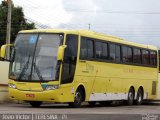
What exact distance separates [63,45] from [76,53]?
1264 mm

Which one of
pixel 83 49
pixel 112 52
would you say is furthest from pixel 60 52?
pixel 112 52

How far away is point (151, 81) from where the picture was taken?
3572cm

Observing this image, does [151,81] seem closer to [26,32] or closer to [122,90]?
[122,90]

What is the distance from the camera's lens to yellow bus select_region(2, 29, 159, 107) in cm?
2388

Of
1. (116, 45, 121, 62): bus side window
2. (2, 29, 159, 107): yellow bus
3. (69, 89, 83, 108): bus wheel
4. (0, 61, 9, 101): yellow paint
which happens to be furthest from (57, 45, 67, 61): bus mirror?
(116, 45, 121, 62): bus side window

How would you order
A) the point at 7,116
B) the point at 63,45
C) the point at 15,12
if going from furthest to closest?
the point at 15,12, the point at 63,45, the point at 7,116

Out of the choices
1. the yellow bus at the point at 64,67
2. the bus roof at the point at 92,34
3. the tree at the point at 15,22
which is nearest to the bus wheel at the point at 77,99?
the yellow bus at the point at 64,67

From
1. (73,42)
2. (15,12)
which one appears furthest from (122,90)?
(15,12)

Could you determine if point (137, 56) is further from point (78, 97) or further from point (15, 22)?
point (15, 22)

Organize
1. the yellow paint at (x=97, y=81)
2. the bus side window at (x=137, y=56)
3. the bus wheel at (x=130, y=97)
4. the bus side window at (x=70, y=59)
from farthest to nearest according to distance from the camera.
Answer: the bus wheel at (x=130, y=97)
the bus side window at (x=137, y=56)
the bus side window at (x=70, y=59)
the yellow paint at (x=97, y=81)

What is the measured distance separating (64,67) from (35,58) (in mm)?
1305

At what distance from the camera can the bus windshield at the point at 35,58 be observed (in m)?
23.9

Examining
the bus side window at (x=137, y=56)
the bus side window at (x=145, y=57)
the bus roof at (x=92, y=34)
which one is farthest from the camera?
the bus side window at (x=145, y=57)

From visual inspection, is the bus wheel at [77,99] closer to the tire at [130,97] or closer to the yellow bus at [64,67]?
the yellow bus at [64,67]
